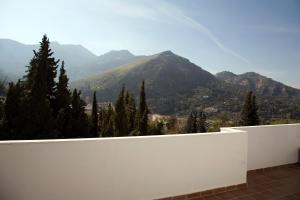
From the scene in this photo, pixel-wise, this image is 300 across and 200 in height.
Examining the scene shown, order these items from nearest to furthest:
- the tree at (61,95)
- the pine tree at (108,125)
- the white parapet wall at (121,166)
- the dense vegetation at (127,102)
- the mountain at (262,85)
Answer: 1. the white parapet wall at (121,166)
2. the dense vegetation at (127,102)
3. the tree at (61,95)
4. the pine tree at (108,125)
5. the mountain at (262,85)

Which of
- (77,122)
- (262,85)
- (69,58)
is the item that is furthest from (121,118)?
(69,58)

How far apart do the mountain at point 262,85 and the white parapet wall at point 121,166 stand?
90.7 m

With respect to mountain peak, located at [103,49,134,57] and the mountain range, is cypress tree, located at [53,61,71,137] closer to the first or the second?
the mountain range

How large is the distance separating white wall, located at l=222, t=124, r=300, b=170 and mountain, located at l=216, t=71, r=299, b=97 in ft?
290

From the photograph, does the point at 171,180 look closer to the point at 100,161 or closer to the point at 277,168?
the point at 100,161

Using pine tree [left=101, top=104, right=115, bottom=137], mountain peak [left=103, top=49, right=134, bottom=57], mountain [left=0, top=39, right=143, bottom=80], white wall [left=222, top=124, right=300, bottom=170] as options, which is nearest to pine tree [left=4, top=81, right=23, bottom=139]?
pine tree [left=101, top=104, right=115, bottom=137]

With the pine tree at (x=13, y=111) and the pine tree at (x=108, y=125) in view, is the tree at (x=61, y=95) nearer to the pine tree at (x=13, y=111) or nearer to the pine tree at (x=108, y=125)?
the pine tree at (x=13, y=111)

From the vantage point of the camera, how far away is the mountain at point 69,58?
145 m

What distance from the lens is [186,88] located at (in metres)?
88.1

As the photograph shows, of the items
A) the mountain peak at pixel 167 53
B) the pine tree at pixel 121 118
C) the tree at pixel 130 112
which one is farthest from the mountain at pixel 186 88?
the pine tree at pixel 121 118

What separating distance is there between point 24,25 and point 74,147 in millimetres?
18115

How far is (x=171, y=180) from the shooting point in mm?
3303

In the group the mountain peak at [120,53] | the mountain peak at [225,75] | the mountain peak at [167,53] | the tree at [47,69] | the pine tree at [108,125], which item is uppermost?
the mountain peak at [120,53]

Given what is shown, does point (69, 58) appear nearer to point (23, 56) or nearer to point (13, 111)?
point (23, 56)
